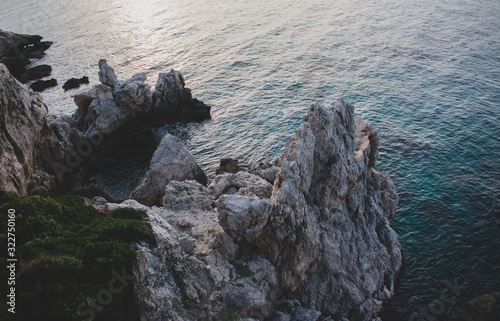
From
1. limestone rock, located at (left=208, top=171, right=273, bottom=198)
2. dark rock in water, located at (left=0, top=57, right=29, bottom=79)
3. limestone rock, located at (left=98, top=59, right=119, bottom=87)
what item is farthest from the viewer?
dark rock in water, located at (left=0, top=57, right=29, bottom=79)

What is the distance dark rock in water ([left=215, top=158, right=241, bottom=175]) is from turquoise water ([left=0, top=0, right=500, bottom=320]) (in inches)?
86.5

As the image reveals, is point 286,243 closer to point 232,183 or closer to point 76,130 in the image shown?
point 232,183

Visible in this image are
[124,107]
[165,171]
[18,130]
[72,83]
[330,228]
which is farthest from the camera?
[72,83]

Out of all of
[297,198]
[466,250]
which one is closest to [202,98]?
[297,198]

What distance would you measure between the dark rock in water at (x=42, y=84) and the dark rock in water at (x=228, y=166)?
160 feet

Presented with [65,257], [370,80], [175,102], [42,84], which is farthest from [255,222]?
[42,84]

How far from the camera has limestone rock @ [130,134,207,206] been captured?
116ft

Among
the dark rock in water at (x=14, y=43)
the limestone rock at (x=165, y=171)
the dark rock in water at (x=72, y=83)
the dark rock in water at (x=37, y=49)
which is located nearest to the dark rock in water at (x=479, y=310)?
the limestone rock at (x=165, y=171)

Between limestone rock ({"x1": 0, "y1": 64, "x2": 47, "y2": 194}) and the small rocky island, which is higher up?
limestone rock ({"x1": 0, "y1": 64, "x2": 47, "y2": 194})

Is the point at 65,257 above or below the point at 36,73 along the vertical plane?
above

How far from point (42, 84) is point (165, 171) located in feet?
168

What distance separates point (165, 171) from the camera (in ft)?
120

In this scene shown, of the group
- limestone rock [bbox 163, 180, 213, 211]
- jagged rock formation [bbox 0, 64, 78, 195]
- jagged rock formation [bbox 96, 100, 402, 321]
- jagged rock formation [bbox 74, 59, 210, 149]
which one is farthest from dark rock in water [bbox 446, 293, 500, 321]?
jagged rock formation [bbox 74, 59, 210, 149]

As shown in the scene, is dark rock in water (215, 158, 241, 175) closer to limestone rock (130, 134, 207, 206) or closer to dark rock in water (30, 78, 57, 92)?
limestone rock (130, 134, 207, 206)
